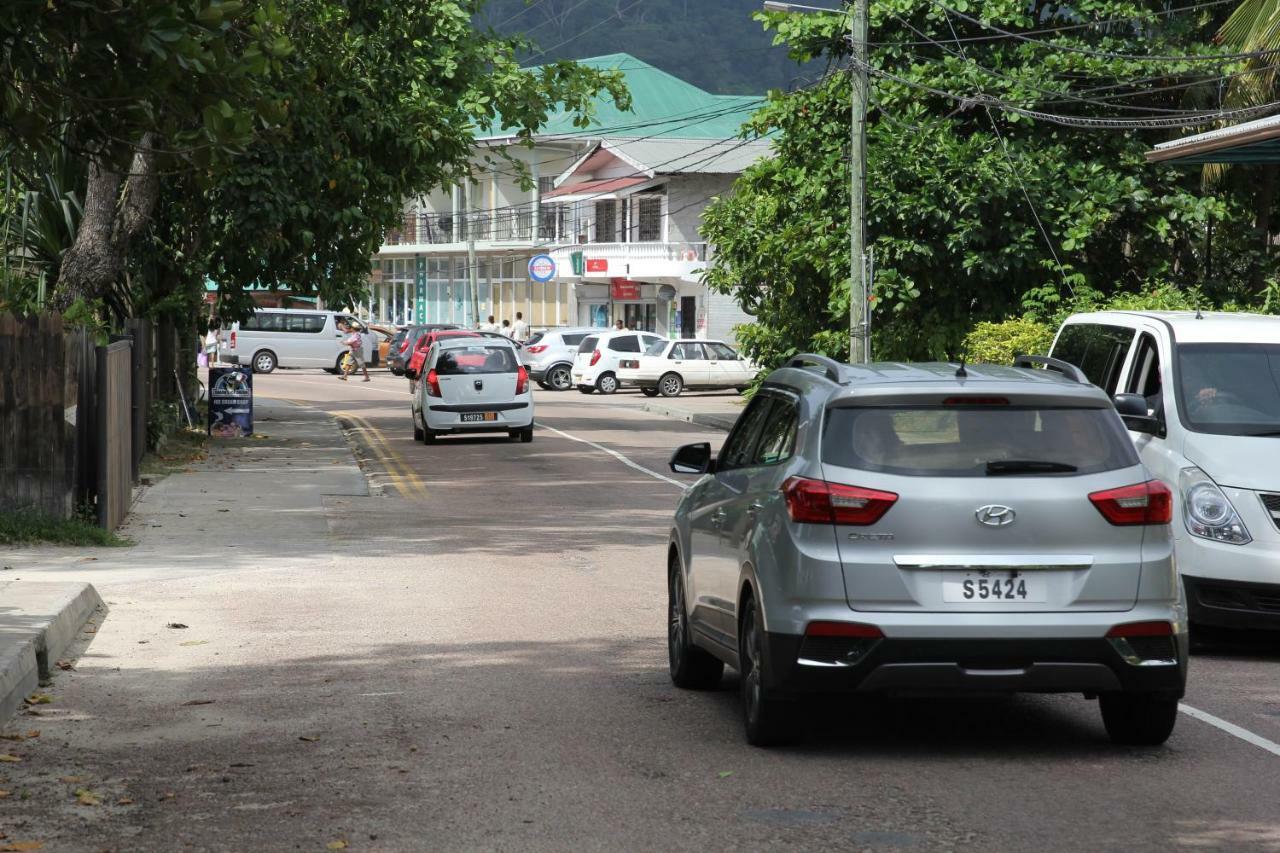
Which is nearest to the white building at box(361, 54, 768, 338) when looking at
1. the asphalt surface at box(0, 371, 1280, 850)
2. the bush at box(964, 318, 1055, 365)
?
the bush at box(964, 318, 1055, 365)

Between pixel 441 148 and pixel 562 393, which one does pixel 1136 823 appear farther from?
pixel 562 393

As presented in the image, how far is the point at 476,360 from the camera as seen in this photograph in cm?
2994

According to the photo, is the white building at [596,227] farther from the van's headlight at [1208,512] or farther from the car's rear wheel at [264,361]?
the van's headlight at [1208,512]

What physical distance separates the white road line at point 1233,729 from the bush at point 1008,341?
15.1 metres

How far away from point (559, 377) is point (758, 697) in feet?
150

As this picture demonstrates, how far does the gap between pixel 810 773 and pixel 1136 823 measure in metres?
1.38

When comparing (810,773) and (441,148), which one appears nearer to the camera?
(810,773)

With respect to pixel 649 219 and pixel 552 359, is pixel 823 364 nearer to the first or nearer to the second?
pixel 552 359

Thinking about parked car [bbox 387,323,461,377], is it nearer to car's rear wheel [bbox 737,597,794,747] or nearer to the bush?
the bush

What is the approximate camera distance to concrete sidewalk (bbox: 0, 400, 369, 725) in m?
10.3

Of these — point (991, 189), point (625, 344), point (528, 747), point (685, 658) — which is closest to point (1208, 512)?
point (685, 658)

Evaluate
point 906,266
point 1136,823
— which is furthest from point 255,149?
point 1136,823

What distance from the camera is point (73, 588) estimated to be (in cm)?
1209

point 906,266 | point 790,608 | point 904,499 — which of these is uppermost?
point 906,266
